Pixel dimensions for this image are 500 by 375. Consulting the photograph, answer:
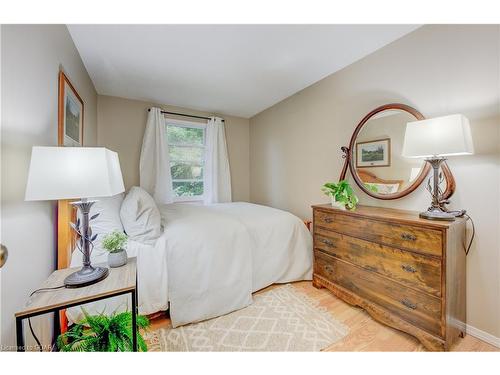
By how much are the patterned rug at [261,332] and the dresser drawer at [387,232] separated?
2.37ft

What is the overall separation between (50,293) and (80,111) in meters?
1.72

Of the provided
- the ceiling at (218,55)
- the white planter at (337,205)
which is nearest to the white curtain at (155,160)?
the ceiling at (218,55)

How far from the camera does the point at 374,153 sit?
2.01 m

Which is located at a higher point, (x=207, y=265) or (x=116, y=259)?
(x=116, y=259)

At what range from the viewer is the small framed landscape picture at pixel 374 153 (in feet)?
6.31

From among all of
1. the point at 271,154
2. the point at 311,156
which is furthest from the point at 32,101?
the point at 271,154

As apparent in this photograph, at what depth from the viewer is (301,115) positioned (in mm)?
2918

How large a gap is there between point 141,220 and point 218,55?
169 centimetres

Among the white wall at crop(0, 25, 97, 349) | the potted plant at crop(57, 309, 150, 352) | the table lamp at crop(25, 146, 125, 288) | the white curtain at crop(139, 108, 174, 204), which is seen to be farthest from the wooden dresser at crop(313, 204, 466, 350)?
the white curtain at crop(139, 108, 174, 204)

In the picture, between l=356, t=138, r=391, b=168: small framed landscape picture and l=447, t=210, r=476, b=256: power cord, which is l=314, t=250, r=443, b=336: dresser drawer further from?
l=356, t=138, r=391, b=168: small framed landscape picture

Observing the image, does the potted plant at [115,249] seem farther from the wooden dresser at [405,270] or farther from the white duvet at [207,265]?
the wooden dresser at [405,270]

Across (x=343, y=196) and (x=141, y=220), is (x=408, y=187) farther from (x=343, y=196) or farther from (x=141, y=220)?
(x=141, y=220)

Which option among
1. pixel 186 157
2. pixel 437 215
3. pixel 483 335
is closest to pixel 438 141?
pixel 437 215
